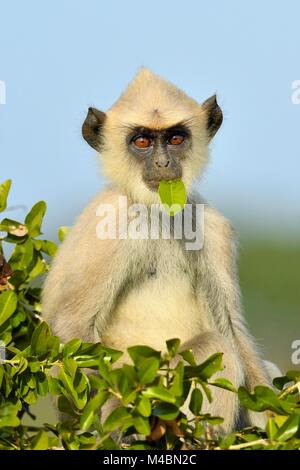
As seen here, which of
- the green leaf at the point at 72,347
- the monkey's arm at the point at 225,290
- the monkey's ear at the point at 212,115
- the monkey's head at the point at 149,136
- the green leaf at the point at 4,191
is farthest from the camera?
the monkey's ear at the point at 212,115

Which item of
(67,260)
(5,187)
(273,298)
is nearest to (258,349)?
(67,260)

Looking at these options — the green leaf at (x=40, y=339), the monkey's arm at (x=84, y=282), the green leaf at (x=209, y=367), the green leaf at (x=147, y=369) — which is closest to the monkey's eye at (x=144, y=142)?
the monkey's arm at (x=84, y=282)

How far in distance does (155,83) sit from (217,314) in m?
1.50

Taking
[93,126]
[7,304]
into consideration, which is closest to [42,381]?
[7,304]

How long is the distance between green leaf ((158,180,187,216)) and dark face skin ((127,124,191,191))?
0.24 metres

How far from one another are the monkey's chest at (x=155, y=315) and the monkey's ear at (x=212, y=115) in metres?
1.05

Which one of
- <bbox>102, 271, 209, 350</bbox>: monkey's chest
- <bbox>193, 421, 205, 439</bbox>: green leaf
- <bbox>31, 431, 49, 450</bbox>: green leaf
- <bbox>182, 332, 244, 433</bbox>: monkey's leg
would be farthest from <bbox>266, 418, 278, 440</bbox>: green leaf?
<bbox>102, 271, 209, 350</bbox>: monkey's chest

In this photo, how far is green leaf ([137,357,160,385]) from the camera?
13.8 feet

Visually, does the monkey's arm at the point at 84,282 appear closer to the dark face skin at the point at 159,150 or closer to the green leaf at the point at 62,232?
the dark face skin at the point at 159,150

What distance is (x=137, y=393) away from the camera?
4.28 metres

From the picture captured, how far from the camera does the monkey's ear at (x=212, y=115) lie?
6816 millimetres

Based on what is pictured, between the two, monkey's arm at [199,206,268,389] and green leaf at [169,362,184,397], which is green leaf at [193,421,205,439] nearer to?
green leaf at [169,362,184,397]

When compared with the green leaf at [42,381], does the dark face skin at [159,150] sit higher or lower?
higher

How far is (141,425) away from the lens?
426cm
